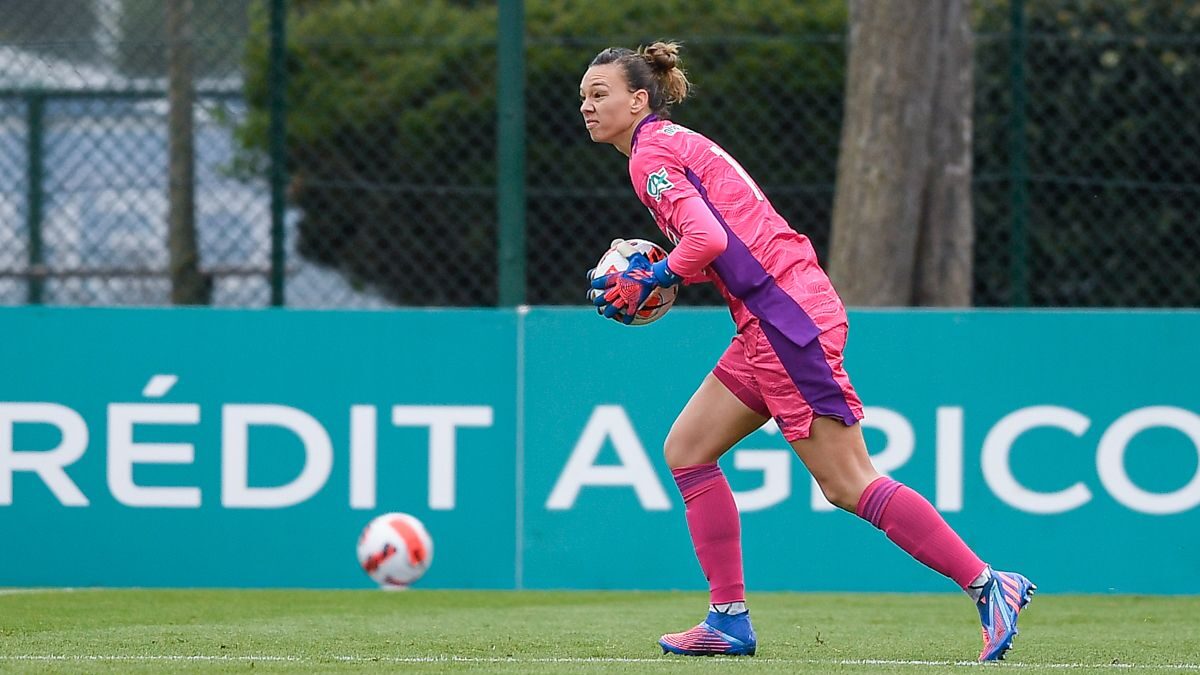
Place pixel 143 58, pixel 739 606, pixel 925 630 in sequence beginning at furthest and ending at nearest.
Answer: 1. pixel 143 58
2. pixel 925 630
3. pixel 739 606

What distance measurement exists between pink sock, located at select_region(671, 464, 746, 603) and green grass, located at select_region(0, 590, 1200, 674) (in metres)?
0.27

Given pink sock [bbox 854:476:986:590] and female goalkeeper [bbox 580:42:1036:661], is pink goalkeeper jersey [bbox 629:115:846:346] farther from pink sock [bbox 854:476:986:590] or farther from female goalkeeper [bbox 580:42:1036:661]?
pink sock [bbox 854:476:986:590]

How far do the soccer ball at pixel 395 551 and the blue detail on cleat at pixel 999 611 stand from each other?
273 cm

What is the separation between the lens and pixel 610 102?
5.71m

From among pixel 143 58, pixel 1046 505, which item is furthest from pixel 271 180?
pixel 1046 505

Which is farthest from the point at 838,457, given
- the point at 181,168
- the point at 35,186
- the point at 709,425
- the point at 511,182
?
the point at 35,186

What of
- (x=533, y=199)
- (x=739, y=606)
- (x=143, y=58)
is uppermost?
(x=143, y=58)

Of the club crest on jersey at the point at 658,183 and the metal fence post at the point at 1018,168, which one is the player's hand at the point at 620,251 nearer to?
the club crest on jersey at the point at 658,183

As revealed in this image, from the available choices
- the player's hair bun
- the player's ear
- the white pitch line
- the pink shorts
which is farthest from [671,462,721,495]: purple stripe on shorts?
the player's hair bun

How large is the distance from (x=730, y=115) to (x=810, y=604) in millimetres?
4039

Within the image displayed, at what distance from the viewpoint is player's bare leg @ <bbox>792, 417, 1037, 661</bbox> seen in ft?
18.0

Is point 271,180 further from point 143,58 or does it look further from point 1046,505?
point 1046,505

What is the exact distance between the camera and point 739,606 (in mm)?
5750

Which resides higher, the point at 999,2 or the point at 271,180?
the point at 999,2
